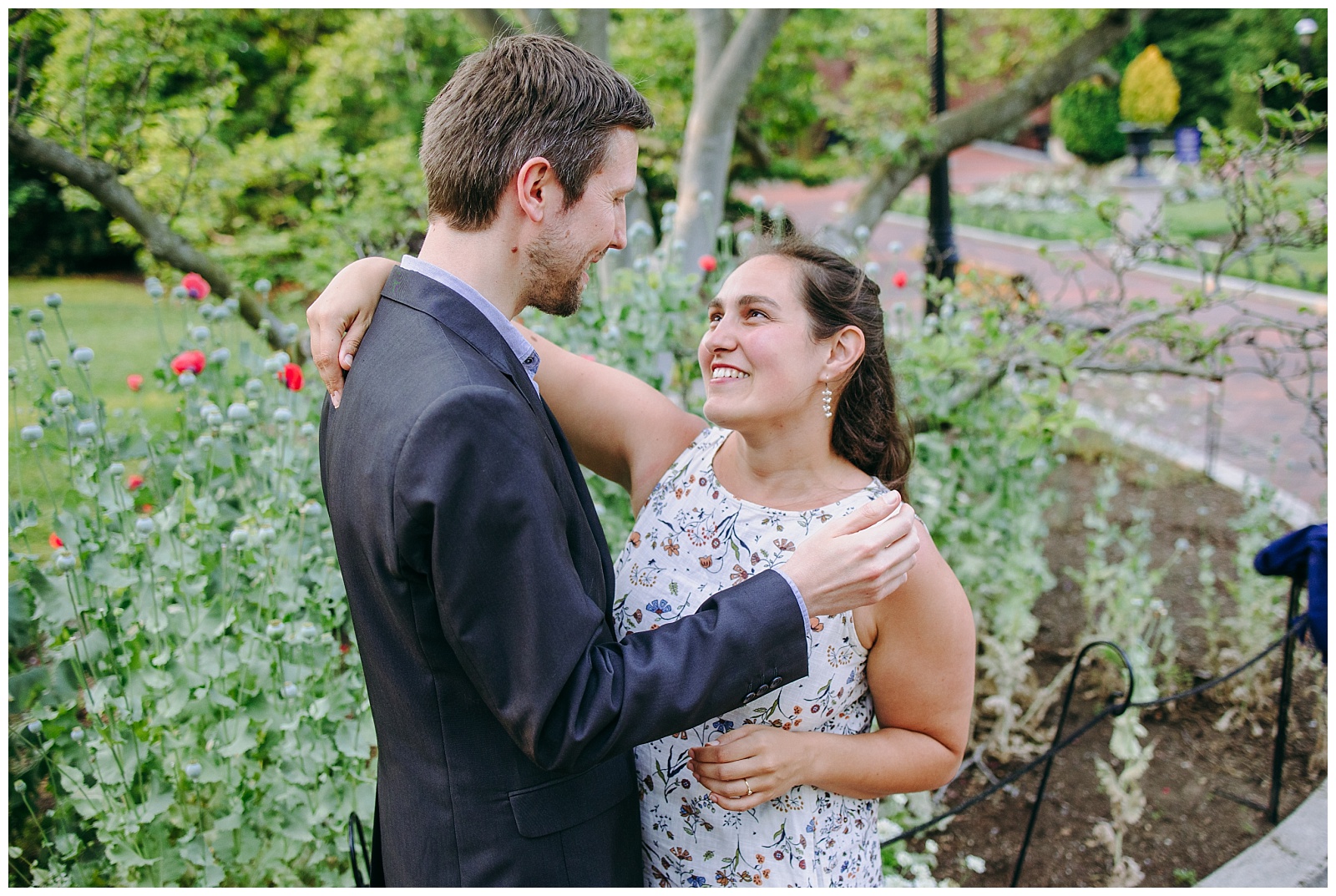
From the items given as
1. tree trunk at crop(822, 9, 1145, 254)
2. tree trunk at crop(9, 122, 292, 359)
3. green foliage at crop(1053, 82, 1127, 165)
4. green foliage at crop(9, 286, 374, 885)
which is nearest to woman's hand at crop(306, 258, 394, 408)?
green foliage at crop(9, 286, 374, 885)

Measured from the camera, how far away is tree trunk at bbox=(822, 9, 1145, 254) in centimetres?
616

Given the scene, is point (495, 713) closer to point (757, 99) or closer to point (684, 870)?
point (684, 870)

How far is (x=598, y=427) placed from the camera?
2096mm

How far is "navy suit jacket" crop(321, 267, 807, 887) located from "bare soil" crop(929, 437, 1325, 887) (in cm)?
228

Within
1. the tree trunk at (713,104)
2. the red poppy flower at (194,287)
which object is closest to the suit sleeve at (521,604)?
the red poppy flower at (194,287)

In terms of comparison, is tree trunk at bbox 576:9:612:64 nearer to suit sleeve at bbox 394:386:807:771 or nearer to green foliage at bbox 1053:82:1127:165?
suit sleeve at bbox 394:386:807:771

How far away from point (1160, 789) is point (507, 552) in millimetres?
3361

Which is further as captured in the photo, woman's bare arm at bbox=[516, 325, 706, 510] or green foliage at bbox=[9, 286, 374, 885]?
green foliage at bbox=[9, 286, 374, 885]

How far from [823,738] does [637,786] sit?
376mm

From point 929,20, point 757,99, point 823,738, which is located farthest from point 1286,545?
point 757,99

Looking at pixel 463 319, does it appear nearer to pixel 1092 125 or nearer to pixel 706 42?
pixel 706 42

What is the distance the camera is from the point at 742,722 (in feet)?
5.69

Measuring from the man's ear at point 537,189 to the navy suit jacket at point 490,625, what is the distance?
170 mm

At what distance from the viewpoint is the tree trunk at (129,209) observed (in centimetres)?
390
